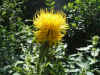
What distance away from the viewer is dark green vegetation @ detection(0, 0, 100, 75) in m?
1.44

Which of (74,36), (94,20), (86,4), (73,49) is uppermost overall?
(86,4)

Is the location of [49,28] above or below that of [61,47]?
above

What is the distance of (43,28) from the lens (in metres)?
1.40

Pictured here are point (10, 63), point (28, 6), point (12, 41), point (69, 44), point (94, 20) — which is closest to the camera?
point (10, 63)

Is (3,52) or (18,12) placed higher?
(18,12)

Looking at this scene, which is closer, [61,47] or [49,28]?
[49,28]

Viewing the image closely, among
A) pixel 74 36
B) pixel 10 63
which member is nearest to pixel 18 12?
pixel 74 36

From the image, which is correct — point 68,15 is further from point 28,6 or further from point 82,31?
point 28,6

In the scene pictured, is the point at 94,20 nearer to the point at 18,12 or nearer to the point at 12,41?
the point at 12,41

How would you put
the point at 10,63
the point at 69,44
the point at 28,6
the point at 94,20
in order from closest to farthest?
the point at 10,63, the point at 94,20, the point at 69,44, the point at 28,6

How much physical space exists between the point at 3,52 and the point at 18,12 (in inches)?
45.0

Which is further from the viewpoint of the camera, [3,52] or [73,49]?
[73,49]

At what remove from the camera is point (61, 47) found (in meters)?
1.68

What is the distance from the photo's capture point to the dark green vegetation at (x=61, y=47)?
4.74 ft
